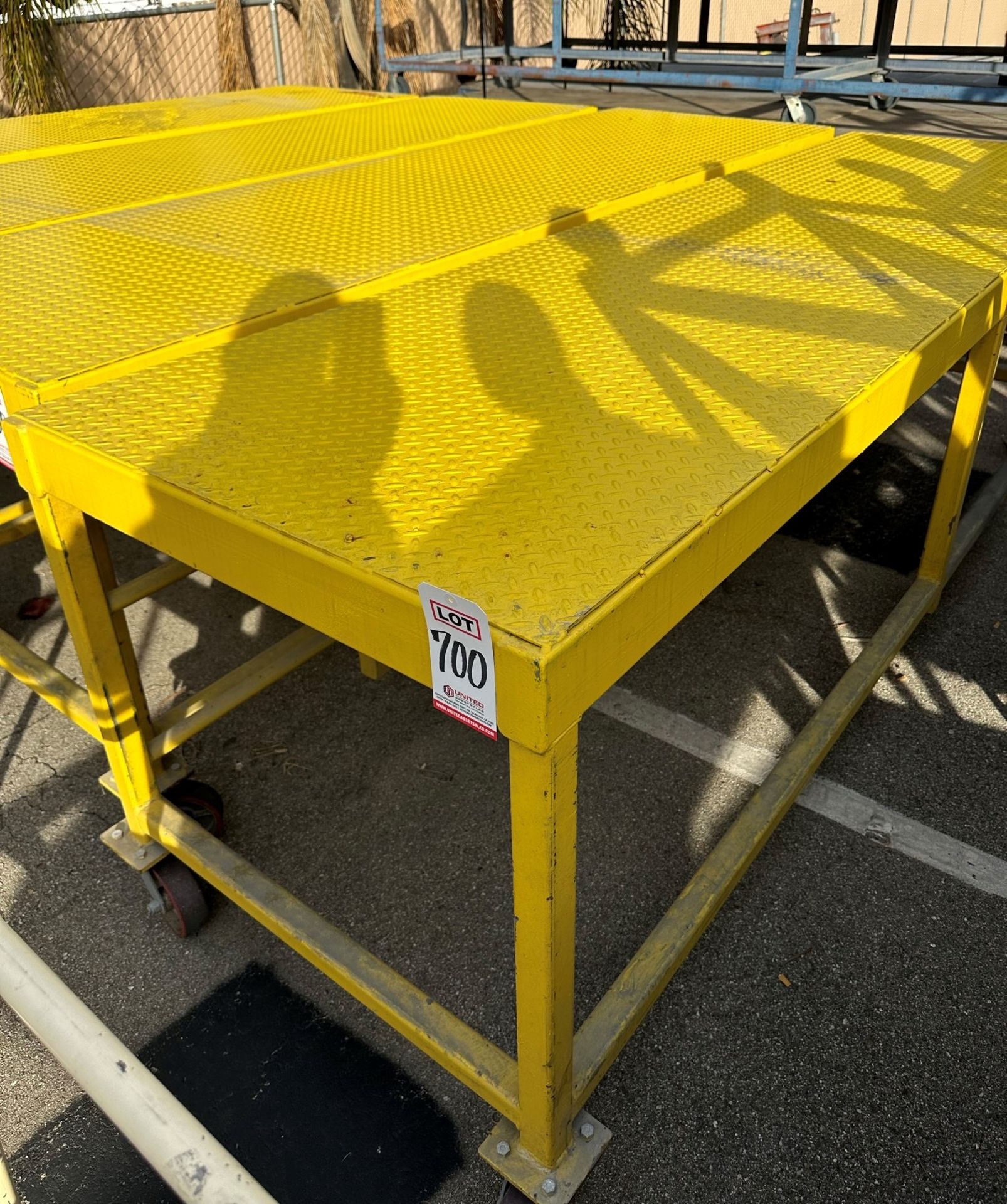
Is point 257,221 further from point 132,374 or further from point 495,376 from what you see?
point 495,376

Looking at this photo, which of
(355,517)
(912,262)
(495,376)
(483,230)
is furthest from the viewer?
(483,230)

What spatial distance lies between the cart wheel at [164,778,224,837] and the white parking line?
111cm

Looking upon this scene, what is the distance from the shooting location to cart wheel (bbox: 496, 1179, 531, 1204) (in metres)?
1.65

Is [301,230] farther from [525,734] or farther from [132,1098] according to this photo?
[132,1098]

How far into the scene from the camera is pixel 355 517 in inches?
48.3

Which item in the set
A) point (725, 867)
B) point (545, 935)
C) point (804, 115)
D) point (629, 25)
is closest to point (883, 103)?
point (804, 115)

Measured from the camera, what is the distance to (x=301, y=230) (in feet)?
7.91

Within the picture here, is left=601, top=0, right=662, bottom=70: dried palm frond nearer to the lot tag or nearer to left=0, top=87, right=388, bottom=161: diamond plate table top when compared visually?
left=0, top=87, right=388, bottom=161: diamond plate table top

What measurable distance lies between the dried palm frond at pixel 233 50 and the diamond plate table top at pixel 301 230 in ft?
22.9

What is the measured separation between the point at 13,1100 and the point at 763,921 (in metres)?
1.60

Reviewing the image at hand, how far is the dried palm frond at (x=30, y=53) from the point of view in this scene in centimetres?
650

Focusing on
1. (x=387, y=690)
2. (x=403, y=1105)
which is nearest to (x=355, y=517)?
(x=403, y=1105)

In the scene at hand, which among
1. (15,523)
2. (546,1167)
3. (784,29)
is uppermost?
(784,29)

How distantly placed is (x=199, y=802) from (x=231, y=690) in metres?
0.28
